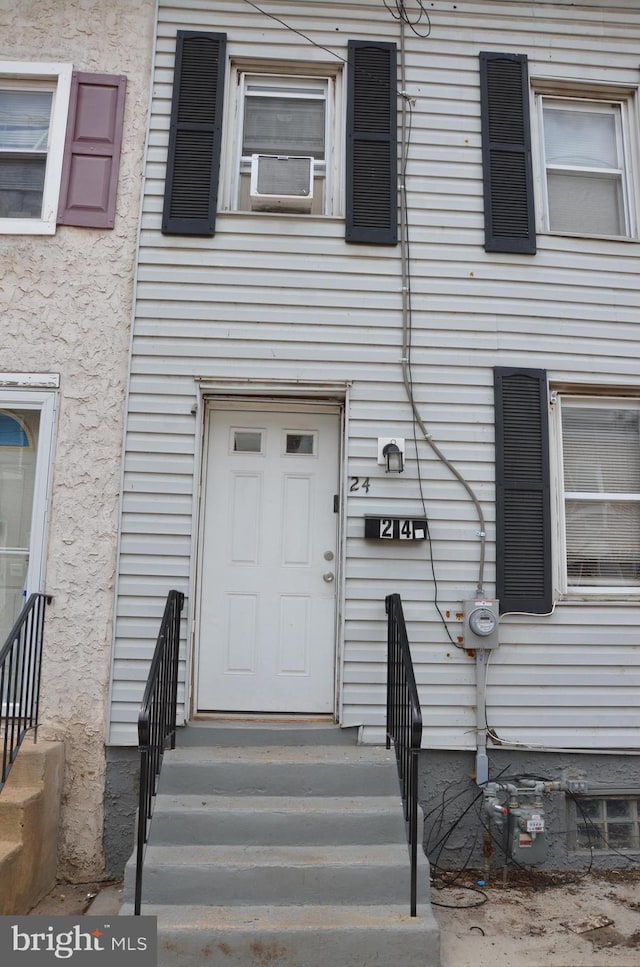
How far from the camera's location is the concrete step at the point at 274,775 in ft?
13.2

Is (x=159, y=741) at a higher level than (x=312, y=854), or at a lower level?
higher

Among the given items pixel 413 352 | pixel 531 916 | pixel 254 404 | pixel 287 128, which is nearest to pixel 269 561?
pixel 254 404

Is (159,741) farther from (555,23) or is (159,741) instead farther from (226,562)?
(555,23)

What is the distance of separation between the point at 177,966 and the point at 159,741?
3.41ft

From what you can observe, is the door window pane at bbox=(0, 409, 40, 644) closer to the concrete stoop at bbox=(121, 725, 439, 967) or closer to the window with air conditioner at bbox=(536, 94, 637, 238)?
the concrete stoop at bbox=(121, 725, 439, 967)

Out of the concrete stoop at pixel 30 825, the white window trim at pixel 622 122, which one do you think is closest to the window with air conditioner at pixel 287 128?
the white window trim at pixel 622 122

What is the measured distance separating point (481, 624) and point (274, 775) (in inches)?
60.5

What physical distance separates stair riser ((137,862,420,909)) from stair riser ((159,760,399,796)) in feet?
1.59

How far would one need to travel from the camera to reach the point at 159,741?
3.93 metres

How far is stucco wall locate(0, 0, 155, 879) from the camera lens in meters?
4.43

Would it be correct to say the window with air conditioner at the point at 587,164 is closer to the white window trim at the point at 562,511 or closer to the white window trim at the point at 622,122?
the white window trim at the point at 622,122

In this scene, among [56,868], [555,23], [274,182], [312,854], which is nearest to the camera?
[312,854]

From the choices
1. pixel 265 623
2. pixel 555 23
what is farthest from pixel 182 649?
pixel 555 23

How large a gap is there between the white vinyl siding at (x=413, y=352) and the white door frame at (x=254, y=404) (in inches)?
1.8
